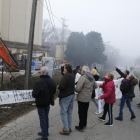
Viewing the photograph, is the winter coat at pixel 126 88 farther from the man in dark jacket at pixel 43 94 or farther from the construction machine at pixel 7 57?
the construction machine at pixel 7 57

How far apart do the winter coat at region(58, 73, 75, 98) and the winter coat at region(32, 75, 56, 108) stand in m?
0.29

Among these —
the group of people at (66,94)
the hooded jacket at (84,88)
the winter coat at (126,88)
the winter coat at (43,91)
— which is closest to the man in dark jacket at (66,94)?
the group of people at (66,94)

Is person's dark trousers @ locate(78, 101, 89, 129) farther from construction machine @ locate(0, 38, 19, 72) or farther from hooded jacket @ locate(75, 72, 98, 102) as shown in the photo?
construction machine @ locate(0, 38, 19, 72)

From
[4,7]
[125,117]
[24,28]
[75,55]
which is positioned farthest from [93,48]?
[125,117]

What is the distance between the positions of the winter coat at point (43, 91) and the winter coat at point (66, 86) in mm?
289

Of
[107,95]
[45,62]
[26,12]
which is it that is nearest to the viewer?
[107,95]

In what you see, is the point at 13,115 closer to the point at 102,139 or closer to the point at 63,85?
the point at 63,85

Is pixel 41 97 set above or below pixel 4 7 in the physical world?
below

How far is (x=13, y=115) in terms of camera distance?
18.3ft

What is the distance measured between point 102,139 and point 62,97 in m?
1.46

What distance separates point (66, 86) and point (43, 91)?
0.65 metres

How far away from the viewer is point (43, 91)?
3.56 metres

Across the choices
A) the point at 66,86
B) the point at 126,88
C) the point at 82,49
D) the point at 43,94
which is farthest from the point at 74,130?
the point at 82,49

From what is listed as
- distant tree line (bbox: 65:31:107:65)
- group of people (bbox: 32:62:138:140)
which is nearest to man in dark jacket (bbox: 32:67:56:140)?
group of people (bbox: 32:62:138:140)
